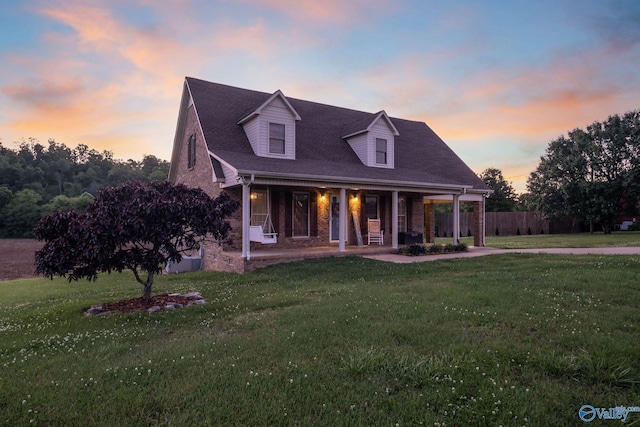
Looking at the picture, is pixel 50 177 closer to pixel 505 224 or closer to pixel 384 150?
pixel 384 150

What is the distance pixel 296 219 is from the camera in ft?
45.4

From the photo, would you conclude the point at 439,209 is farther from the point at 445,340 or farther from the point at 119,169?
the point at 119,169

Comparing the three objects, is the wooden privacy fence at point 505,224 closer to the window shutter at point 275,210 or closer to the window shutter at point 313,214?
the window shutter at point 313,214

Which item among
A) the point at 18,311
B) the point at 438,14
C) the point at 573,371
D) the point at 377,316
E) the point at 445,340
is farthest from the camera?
the point at 438,14

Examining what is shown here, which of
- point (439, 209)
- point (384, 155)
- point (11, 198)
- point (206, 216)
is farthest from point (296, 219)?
point (11, 198)

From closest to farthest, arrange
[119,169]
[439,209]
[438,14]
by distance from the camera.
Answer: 1. [438,14]
2. [439,209]
3. [119,169]

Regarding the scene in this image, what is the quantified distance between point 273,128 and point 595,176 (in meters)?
28.0

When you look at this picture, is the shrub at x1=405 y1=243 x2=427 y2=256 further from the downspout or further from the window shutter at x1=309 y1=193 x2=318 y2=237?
the downspout

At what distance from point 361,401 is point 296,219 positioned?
11.0m

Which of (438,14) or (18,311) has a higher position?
(438,14)

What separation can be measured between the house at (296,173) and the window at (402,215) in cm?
5

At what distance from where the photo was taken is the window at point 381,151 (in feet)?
51.3

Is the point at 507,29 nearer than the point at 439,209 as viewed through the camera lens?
Yes

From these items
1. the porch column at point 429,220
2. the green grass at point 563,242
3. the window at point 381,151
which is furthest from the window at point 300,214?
the green grass at point 563,242
